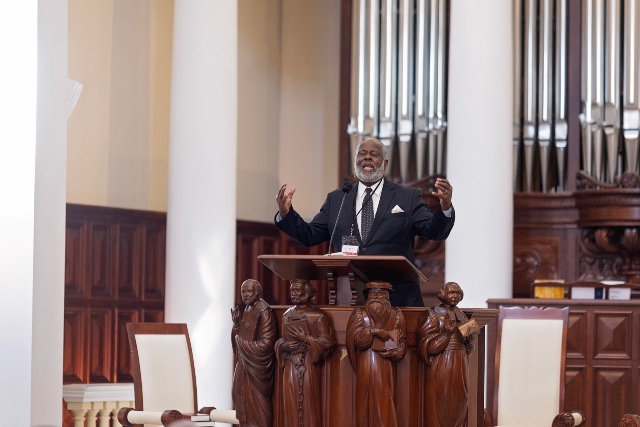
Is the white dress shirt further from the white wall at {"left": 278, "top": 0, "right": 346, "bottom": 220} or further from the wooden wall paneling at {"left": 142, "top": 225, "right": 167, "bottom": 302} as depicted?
the white wall at {"left": 278, "top": 0, "right": 346, "bottom": 220}

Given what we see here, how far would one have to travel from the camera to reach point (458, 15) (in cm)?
708

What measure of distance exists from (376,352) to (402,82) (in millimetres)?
5195

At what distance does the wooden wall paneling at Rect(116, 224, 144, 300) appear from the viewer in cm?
736

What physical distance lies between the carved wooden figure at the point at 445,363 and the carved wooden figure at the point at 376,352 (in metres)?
0.10

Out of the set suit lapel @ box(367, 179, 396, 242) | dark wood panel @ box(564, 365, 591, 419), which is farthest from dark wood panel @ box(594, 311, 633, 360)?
suit lapel @ box(367, 179, 396, 242)

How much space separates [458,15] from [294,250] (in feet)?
8.20

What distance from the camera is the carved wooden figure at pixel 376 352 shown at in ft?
11.5

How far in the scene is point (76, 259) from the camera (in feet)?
23.1

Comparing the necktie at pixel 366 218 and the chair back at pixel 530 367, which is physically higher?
the necktie at pixel 366 218

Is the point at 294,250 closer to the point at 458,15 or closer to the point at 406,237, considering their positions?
the point at 458,15

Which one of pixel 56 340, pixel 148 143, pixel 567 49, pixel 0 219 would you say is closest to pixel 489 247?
pixel 567 49

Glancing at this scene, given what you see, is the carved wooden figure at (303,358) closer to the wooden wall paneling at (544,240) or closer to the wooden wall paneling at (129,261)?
the wooden wall paneling at (129,261)

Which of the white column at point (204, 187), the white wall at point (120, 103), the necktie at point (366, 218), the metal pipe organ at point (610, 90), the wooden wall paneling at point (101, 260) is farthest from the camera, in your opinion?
the metal pipe organ at point (610, 90)

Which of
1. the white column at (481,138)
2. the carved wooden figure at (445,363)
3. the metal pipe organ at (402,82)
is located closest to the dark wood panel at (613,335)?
the white column at (481,138)
